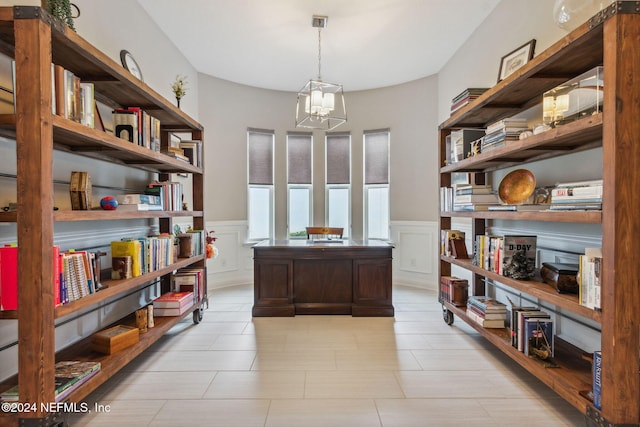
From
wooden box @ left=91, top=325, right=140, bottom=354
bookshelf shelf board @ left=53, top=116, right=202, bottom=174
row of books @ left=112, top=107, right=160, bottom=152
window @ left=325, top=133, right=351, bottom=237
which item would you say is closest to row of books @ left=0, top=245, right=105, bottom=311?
wooden box @ left=91, top=325, right=140, bottom=354

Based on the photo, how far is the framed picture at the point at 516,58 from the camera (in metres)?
2.89

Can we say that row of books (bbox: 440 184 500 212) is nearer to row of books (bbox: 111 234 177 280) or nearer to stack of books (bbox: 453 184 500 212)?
stack of books (bbox: 453 184 500 212)

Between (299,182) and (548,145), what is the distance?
4.06 meters

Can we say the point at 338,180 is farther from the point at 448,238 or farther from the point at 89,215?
the point at 89,215

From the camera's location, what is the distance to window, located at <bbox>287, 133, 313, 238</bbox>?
5855 mm

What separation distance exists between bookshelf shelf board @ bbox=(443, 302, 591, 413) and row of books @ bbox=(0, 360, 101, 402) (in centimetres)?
258

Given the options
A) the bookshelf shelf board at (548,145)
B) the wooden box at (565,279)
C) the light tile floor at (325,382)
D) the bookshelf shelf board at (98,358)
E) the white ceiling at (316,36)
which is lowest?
the light tile floor at (325,382)

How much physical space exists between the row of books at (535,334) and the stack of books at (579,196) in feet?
2.61

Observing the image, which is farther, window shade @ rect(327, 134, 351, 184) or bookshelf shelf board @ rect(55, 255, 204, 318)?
window shade @ rect(327, 134, 351, 184)

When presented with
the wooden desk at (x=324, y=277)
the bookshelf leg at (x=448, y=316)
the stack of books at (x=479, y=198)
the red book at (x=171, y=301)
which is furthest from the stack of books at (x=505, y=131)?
the red book at (x=171, y=301)

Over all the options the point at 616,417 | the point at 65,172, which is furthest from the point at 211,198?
the point at 616,417

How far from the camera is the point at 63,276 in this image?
69.0 inches

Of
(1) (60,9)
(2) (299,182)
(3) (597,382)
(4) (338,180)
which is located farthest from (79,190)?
(4) (338,180)

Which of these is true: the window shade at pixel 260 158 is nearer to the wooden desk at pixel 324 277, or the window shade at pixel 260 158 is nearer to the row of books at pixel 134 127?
the wooden desk at pixel 324 277
